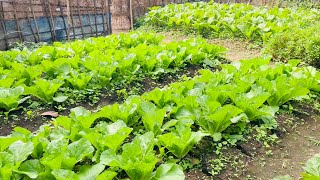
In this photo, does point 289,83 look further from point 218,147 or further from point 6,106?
point 6,106

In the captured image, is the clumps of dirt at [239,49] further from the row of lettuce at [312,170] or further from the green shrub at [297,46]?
the row of lettuce at [312,170]

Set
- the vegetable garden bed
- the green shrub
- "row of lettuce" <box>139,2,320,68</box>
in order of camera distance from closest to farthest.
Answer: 1. the vegetable garden bed
2. the green shrub
3. "row of lettuce" <box>139,2,320,68</box>

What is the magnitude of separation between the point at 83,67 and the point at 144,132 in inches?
96.9

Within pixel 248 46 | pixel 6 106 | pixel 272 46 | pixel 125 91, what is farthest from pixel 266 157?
pixel 248 46

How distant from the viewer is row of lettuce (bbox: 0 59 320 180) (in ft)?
8.13

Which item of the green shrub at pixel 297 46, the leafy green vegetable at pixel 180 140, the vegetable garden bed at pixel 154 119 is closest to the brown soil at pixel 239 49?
the green shrub at pixel 297 46

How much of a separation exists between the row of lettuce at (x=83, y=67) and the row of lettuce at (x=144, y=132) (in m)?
0.99

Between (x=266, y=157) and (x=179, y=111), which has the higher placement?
(x=179, y=111)

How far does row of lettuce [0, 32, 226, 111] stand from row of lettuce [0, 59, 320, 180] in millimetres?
986

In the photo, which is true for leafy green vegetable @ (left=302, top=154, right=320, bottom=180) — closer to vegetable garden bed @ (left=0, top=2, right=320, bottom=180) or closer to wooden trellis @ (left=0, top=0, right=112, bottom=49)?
vegetable garden bed @ (left=0, top=2, right=320, bottom=180)

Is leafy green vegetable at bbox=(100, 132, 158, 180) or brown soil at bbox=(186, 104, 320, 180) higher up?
leafy green vegetable at bbox=(100, 132, 158, 180)

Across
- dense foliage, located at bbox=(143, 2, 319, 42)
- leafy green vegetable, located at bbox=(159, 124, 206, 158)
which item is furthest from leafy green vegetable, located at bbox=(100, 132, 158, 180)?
dense foliage, located at bbox=(143, 2, 319, 42)

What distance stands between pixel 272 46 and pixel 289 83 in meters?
2.99

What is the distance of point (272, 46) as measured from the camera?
7020mm
